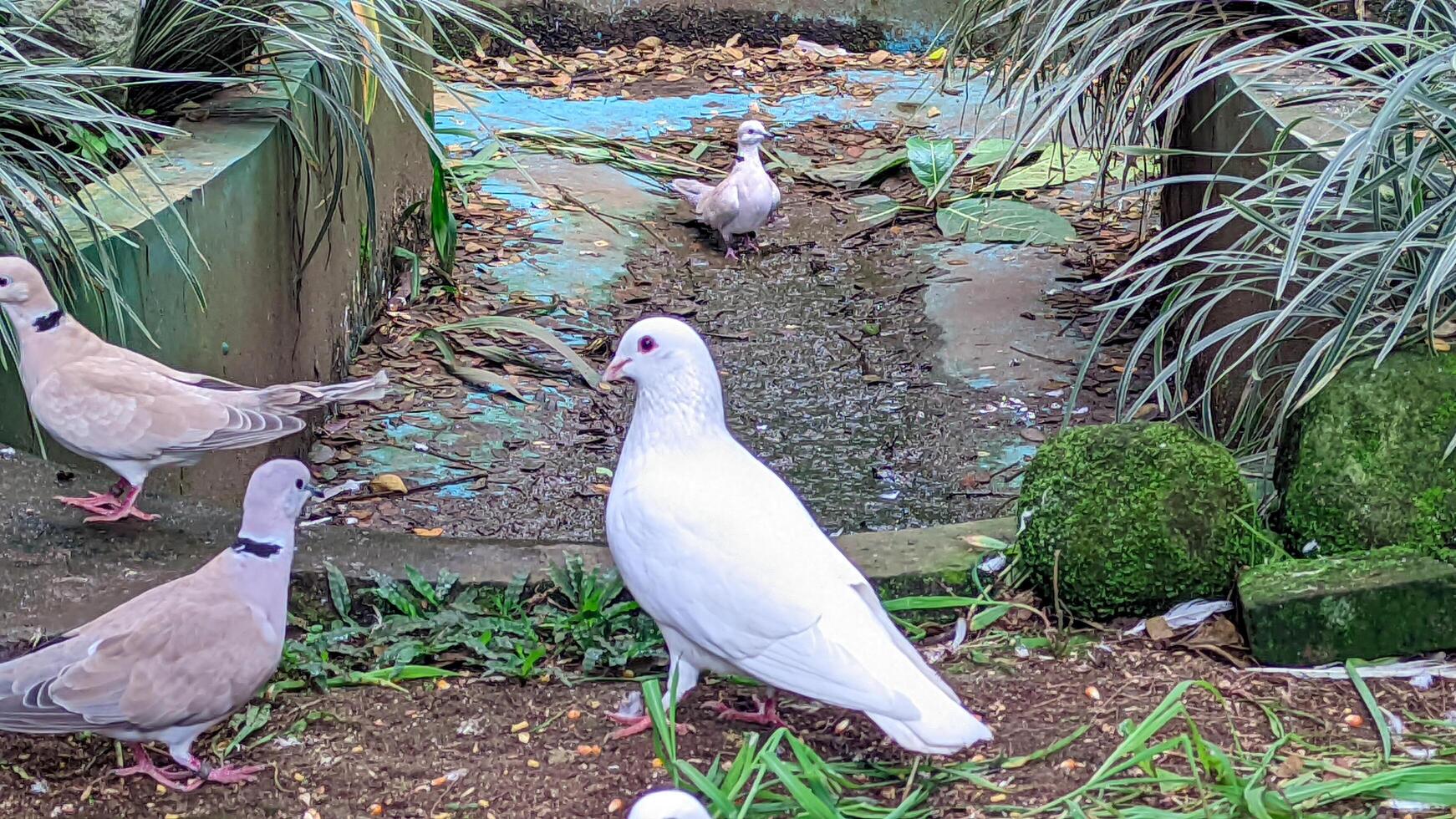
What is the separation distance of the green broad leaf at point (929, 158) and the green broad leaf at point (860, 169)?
0.11 m

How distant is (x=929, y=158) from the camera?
23.6 ft

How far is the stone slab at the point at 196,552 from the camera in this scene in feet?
9.59

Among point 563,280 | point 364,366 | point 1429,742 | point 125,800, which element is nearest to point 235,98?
point 364,366

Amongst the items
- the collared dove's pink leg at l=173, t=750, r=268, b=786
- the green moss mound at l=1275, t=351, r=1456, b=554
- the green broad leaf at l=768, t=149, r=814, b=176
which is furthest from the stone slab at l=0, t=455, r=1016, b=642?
the green broad leaf at l=768, t=149, r=814, b=176

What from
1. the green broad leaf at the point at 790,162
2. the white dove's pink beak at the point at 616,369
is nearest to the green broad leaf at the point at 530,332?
the white dove's pink beak at the point at 616,369

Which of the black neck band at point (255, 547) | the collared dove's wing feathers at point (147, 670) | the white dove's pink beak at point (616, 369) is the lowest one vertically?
the collared dove's wing feathers at point (147, 670)

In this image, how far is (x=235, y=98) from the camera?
4.24m

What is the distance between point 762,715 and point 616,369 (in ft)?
2.38

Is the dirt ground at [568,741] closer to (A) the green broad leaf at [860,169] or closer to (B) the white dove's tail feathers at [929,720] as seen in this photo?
(B) the white dove's tail feathers at [929,720]

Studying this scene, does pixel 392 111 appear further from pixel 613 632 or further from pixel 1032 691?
pixel 1032 691

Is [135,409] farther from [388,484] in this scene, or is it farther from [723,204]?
[723,204]

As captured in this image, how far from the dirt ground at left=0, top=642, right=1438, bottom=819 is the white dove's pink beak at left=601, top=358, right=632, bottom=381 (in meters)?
0.61

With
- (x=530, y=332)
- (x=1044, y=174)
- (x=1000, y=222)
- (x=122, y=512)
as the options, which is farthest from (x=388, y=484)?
(x=1044, y=174)

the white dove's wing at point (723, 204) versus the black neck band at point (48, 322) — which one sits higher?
the black neck band at point (48, 322)
